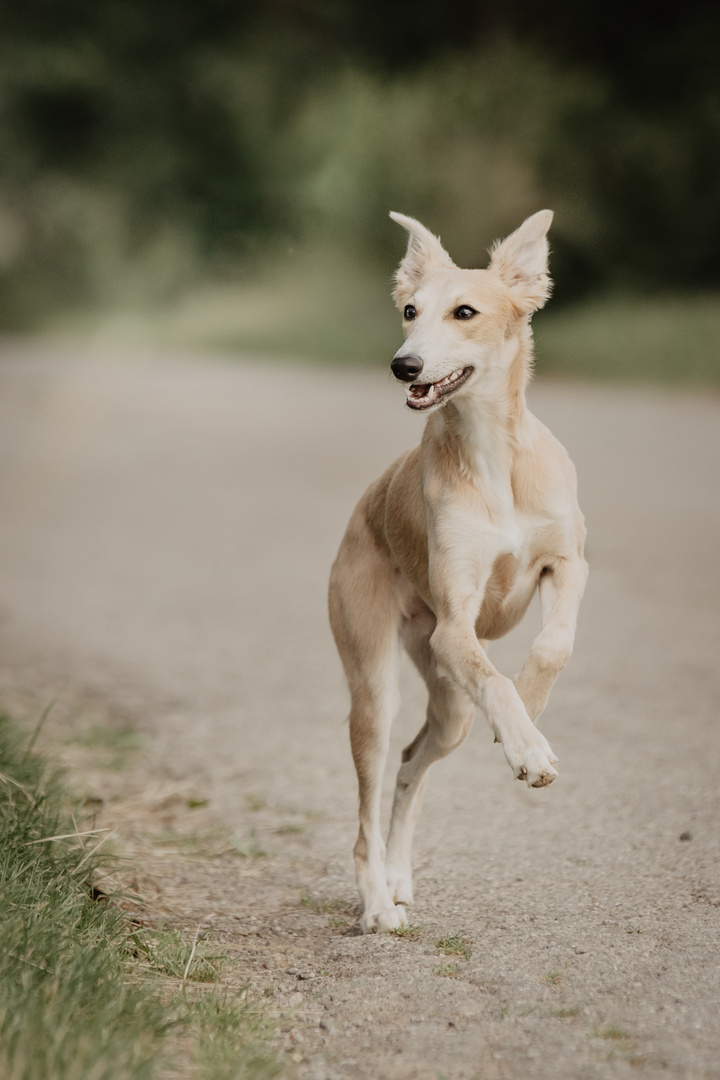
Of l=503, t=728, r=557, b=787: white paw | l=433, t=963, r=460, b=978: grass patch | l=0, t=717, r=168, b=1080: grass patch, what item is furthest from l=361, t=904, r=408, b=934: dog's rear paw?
l=503, t=728, r=557, b=787: white paw

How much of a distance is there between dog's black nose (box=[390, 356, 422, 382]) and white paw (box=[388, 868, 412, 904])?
5.17 feet

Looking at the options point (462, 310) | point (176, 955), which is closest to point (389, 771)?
point (176, 955)

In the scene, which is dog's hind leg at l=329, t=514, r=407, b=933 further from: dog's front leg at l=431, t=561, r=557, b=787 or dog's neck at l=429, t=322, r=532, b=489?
dog's neck at l=429, t=322, r=532, b=489

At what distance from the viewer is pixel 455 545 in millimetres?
3361

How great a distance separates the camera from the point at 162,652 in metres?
7.27

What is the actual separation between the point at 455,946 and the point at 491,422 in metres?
1.46

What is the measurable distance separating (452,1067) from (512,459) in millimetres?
1647

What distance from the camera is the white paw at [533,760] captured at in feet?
9.50

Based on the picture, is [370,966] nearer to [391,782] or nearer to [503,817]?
[503,817]

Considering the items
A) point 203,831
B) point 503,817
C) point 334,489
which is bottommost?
point 203,831

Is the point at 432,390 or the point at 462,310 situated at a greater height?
the point at 462,310

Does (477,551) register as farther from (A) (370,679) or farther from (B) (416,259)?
(B) (416,259)

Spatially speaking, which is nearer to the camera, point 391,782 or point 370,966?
point 370,966

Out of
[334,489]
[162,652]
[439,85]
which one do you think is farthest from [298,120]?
[162,652]
